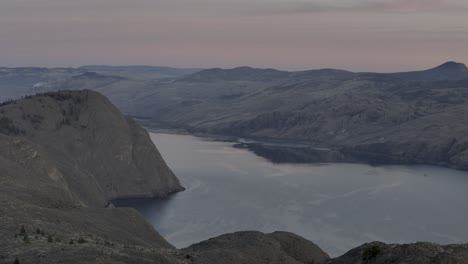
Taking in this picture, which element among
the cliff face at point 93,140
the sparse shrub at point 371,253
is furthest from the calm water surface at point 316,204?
the sparse shrub at point 371,253

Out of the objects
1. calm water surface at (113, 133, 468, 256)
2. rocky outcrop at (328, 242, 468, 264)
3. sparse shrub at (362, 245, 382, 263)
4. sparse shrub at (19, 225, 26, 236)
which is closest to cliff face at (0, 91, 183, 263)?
sparse shrub at (19, 225, 26, 236)

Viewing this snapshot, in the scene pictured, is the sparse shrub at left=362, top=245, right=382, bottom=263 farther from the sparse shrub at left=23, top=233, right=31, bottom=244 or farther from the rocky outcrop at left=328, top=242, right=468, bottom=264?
the sparse shrub at left=23, top=233, right=31, bottom=244

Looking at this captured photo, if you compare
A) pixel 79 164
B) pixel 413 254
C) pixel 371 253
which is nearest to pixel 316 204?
pixel 79 164

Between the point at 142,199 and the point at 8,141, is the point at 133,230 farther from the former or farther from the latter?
the point at 142,199

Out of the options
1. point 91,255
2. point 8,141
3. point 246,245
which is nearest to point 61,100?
point 8,141

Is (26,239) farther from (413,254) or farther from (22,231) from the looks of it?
(413,254)

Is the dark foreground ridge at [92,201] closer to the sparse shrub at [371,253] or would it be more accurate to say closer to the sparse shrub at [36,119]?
the sparse shrub at [371,253]
